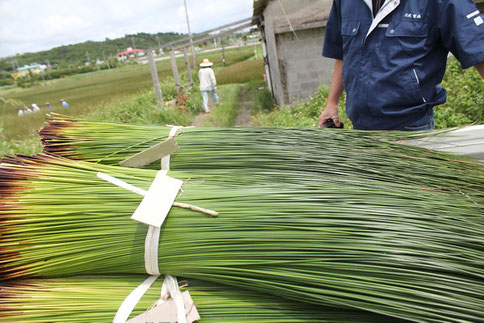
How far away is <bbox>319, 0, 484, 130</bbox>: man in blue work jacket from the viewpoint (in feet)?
4.53

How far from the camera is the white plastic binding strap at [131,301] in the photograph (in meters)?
0.87

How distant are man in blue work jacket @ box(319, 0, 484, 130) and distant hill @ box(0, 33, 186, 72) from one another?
100 meters

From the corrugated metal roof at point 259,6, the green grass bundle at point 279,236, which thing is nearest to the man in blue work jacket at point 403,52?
the green grass bundle at point 279,236

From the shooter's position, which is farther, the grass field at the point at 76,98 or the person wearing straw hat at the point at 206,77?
the grass field at the point at 76,98

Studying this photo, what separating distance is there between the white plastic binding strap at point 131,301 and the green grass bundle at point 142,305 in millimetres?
15

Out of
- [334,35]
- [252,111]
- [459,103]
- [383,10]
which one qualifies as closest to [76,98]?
[252,111]

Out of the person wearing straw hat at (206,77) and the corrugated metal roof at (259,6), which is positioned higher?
the corrugated metal roof at (259,6)

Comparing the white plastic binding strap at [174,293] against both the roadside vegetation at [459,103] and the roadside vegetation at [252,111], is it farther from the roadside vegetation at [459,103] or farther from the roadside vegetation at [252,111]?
the roadside vegetation at [459,103]

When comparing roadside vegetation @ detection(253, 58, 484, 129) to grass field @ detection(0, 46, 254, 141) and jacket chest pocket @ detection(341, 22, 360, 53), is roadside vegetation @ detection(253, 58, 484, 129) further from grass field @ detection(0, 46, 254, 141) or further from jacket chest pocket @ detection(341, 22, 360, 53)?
grass field @ detection(0, 46, 254, 141)

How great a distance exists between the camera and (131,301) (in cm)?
89

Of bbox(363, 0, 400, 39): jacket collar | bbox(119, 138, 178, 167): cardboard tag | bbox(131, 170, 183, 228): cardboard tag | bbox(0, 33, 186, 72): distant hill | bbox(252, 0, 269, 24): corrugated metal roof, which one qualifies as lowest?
bbox(131, 170, 183, 228): cardboard tag

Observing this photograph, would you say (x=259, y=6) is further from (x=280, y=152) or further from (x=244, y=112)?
(x=280, y=152)

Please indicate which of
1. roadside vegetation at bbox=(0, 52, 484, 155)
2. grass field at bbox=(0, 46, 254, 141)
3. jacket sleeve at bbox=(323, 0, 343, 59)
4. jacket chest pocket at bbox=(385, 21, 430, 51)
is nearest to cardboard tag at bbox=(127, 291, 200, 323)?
roadside vegetation at bbox=(0, 52, 484, 155)

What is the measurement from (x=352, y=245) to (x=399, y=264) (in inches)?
4.8
